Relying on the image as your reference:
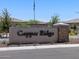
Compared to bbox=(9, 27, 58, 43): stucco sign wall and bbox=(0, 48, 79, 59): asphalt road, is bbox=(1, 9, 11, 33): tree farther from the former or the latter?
bbox=(0, 48, 79, 59): asphalt road

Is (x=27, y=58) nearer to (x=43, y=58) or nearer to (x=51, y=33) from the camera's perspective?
(x=43, y=58)

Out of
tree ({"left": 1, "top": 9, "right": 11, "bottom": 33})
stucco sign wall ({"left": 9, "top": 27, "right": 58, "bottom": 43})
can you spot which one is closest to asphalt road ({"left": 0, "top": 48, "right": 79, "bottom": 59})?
stucco sign wall ({"left": 9, "top": 27, "right": 58, "bottom": 43})

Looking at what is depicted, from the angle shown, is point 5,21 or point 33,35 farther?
point 5,21

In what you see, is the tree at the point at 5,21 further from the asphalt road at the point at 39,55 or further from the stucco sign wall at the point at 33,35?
the asphalt road at the point at 39,55

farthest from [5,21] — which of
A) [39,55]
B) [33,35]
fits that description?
[39,55]

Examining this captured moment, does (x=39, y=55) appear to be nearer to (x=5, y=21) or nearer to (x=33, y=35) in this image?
(x=33, y=35)

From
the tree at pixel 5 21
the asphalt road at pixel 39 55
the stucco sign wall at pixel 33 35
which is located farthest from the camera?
the tree at pixel 5 21

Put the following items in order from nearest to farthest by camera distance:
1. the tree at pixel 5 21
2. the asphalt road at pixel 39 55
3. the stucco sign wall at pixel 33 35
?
the asphalt road at pixel 39 55 < the stucco sign wall at pixel 33 35 < the tree at pixel 5 21

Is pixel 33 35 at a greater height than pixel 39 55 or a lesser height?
greater

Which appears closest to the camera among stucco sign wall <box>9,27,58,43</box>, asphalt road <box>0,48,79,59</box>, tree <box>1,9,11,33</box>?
asphalt road <box>0,48,79,59</box>

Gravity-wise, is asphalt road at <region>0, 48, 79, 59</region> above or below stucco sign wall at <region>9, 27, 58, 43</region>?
below

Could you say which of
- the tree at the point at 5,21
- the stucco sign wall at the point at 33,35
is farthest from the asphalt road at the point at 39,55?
the tree at the point at 5,21

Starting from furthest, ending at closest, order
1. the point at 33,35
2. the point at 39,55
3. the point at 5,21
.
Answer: the point at 5,21
the point at 33,35
the point at 39,55

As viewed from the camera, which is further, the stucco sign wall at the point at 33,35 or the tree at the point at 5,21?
the tree at the point at 5,21
